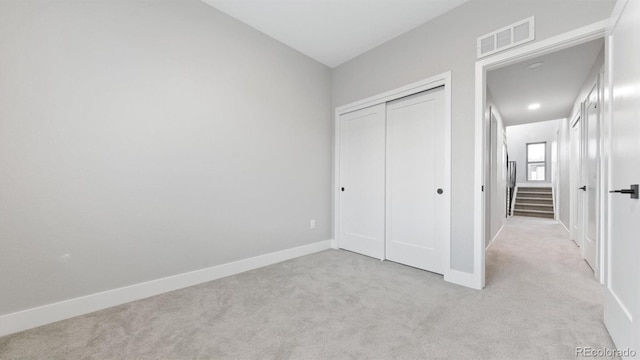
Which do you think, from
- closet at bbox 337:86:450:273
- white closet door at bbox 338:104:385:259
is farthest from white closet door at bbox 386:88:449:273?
white closet door at bbox 338:104:385:259

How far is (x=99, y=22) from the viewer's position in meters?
1.98

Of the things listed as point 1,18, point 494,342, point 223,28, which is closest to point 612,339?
point 494,342

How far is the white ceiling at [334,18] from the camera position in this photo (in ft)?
8.34

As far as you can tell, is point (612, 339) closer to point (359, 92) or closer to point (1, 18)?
point (359, 92)

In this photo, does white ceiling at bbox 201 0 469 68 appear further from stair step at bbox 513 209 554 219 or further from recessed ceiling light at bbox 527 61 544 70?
stair step at bbox 513 209 554 219

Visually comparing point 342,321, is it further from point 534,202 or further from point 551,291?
point 534,202

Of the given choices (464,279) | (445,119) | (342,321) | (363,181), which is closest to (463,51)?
(445,119)

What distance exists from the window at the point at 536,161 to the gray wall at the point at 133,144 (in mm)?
11661

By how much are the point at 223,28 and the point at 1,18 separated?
63.0 inches

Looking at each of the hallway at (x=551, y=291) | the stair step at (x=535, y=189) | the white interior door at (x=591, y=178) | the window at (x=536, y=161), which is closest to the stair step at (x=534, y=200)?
the stair step at (x=535, y=189)

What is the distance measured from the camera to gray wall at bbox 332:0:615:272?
6.45ft

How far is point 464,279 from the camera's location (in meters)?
2.42

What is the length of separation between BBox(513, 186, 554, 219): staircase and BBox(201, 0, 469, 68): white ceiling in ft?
25.8

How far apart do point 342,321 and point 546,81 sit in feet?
15.2
